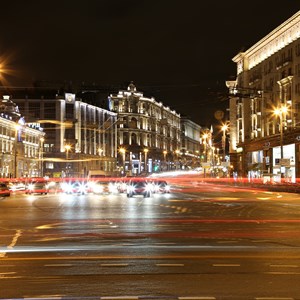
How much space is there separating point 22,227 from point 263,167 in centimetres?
6846

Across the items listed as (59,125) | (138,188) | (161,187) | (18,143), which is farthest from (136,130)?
(138,188)

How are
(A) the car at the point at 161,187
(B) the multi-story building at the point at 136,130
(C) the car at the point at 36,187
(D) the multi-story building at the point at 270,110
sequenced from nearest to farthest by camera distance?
1. (C) the car at the point at 36,187
2. (A) the car at the point at 161,187
3. (D) the multi-story building at the point at 270,110
4. (B) the multi-story building at the point at 136,130

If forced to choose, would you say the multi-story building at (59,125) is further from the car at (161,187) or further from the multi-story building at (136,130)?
the car at (161,187)

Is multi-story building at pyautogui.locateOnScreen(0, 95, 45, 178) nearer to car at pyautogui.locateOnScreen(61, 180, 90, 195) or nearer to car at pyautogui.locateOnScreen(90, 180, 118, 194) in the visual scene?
car at pyautogui.locateOnScreen(90, 180, 118, 194)

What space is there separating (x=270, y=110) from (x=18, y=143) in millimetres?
49589

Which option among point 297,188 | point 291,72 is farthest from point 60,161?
point 297,188

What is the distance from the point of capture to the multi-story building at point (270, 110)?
238 feet

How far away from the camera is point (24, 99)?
125625 mm

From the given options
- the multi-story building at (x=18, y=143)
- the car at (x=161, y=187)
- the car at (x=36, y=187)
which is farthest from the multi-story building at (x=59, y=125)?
the car at (x=161, y=187)

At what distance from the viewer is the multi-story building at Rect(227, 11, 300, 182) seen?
72531mm

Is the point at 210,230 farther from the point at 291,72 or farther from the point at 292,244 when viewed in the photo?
the point at 291,72

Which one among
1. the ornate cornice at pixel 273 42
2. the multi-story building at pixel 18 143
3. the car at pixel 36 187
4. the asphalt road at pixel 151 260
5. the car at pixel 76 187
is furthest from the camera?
the multi-story building at pixel 18 143

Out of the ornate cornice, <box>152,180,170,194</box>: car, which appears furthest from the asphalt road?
the ornate cornice

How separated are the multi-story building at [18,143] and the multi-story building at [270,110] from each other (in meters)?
37.2
